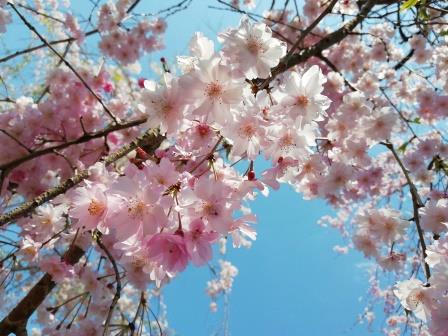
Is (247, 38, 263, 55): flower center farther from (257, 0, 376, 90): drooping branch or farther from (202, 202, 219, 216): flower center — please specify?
(257, 0, 376, 90): drooping branch

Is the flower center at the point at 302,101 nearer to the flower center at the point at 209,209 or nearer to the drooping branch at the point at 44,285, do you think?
the flower center at the point at 209,209

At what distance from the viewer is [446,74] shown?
346 centimetres

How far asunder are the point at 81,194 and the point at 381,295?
23.0 ft

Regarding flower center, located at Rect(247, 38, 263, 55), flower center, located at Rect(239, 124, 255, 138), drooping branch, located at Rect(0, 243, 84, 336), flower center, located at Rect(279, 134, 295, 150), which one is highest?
flower center, located at Rect(247, 38, 263, 55)

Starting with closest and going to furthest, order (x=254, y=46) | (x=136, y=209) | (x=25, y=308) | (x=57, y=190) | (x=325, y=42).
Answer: (x=136, y=209) → (x=254, y=46) → (x=57, y=190) → (x=25, y=308) → (x=325, y=42)

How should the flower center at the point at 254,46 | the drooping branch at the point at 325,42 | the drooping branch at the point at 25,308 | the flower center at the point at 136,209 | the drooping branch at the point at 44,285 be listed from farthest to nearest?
the drooping branch at the point at 325,42 → the drooping branch at the point at 25,308 → the drooping branch at the point at 44,285 → the flower center at the point at 254,46 → the flower center at the point at 136,209

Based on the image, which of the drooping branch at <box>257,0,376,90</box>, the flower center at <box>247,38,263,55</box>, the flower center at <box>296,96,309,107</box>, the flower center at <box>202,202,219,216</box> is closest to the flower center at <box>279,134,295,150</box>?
the flower center at <box>296,96,309,107</box>

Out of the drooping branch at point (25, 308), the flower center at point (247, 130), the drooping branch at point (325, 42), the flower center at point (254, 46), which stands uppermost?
the drooping branch at point (325, 42)

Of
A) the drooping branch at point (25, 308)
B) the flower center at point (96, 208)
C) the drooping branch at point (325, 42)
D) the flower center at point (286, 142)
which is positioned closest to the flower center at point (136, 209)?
the flower center at point (96, 208)

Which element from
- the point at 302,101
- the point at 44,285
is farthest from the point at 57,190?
the point at 302,101

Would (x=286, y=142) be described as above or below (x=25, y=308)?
above

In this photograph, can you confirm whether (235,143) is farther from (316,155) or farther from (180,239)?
(316,155)

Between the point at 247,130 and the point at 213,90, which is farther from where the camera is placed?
the point at 247,130

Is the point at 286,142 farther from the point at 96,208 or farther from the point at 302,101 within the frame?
the point at 96,208
